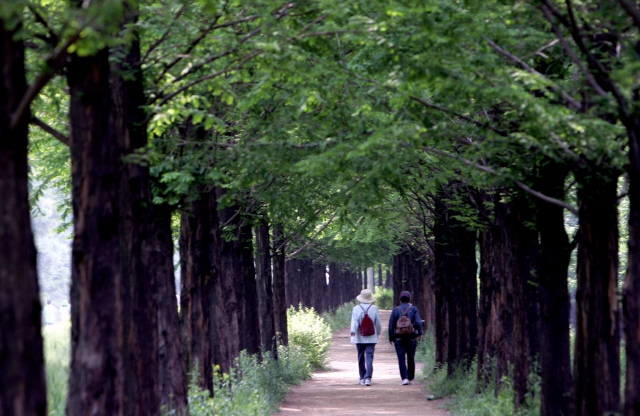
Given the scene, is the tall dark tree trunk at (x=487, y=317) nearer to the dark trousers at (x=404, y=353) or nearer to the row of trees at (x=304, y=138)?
the row of trees at (x=304, y=138)

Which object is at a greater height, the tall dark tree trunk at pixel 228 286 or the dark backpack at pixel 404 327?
the tall dark tree trunk at pixel 228 286

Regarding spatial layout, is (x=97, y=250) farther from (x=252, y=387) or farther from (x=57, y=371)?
(x=252, y=387)

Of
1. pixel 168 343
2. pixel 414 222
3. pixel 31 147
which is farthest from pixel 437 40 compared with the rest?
pixel 414 222

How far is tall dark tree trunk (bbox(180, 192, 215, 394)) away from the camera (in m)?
12.5

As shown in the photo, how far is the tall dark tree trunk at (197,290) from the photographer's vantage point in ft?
41.1

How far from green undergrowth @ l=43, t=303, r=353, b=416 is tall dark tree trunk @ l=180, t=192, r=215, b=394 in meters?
0.64

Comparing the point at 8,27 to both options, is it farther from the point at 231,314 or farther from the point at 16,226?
the point at 231,314

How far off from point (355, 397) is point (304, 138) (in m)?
8.64

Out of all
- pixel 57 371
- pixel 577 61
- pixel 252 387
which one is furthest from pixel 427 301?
pixel 577 61

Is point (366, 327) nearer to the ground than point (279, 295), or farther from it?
nearer to the ground

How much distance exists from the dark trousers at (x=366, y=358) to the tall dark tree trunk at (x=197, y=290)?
7.63 metres

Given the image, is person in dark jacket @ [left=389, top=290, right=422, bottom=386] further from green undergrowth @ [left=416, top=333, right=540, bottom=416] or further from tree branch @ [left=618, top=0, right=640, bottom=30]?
tree branch @ [left=618, top=0, right=640, bottom=30]

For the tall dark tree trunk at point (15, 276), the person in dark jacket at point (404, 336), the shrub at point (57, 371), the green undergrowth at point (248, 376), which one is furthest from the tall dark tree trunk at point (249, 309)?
the tall dark tree trunk at point (15, 276)

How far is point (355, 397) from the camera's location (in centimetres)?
1842
